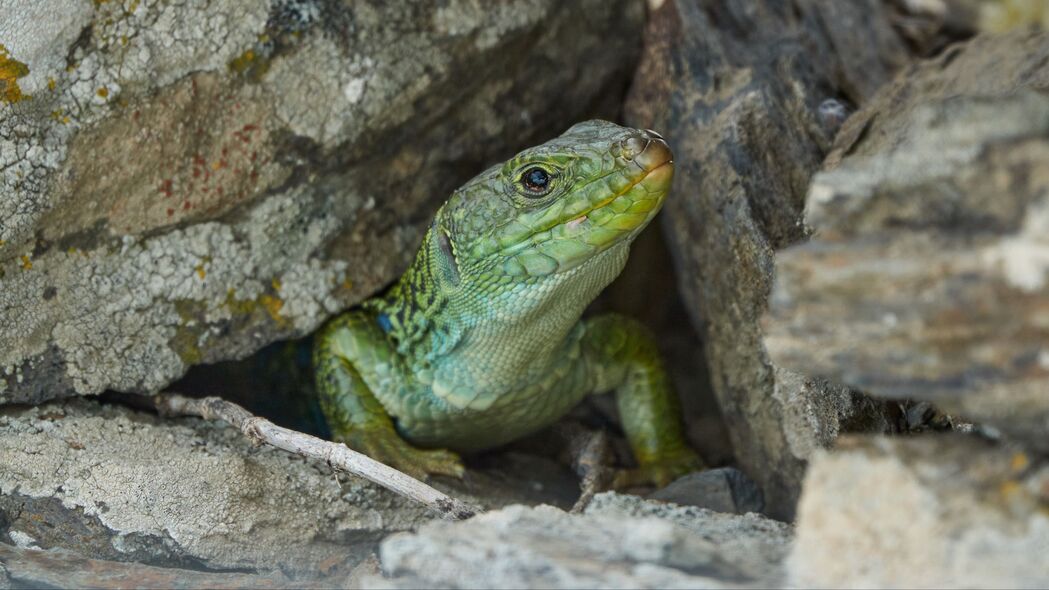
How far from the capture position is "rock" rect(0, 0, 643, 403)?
340 centimetres

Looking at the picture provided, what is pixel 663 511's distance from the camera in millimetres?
3033

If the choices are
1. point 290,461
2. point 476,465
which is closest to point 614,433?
point 476,465

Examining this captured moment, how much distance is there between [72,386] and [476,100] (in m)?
1.89

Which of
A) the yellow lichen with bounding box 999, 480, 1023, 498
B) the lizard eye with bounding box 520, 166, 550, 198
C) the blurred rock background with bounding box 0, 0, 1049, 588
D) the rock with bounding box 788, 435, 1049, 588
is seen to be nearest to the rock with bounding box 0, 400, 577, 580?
the blurred rock background with bounding box 0, 0, 1049, 588

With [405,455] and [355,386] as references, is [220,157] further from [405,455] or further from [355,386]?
[405,455]

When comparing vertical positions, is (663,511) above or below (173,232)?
below

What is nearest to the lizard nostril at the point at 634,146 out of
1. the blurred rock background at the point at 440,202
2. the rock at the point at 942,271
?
the blurred rock background at the point at 440,202

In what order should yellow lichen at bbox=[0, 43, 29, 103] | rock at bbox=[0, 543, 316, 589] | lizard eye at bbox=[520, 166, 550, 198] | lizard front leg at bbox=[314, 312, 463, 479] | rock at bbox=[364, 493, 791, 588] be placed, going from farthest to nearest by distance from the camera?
1. lizard front leg at bbox=[314, 312, 463, 479]
2. lizard eye at bbox=[520, 166, 550, 198]
3. yellow lichen at bbox=[0, 43, 29, 103]
4. rock at bbox=[0, 543, 316, 589]
5. rock at bbox=[364, 493, 791, 588]

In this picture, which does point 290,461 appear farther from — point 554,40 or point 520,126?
point 554,40

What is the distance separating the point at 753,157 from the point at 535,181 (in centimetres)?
95

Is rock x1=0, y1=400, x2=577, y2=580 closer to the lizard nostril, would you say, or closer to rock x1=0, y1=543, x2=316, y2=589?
rock x1=0, y1=543, x2=316, y2=589

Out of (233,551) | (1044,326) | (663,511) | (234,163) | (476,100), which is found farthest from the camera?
(476,100)

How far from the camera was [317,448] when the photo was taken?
3.28 meters

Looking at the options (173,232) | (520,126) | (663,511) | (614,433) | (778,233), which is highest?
(173,232)
